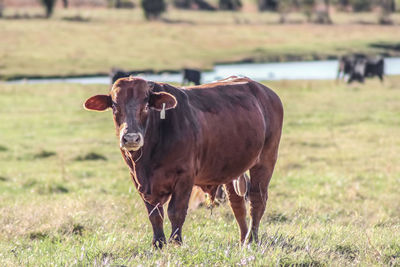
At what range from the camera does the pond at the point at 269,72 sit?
42969mm

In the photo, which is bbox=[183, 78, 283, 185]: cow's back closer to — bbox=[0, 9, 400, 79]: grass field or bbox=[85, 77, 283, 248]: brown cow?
bbox=[85, 77, 283, 248]: brown cow

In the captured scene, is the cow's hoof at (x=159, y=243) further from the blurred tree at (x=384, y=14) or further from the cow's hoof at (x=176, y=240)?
the blurred tree at (x=384, y=14)

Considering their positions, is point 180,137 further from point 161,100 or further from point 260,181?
point 260,181

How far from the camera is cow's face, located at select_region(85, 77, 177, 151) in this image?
5.68m

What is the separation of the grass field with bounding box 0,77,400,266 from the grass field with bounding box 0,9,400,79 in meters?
15.8

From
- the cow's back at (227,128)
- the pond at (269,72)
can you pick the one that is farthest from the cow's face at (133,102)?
the pond at (269,72)

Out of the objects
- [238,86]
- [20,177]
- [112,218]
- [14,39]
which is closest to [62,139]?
[20,177]

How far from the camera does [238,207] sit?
7.41m

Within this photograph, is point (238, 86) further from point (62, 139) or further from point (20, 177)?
point (62, 139)

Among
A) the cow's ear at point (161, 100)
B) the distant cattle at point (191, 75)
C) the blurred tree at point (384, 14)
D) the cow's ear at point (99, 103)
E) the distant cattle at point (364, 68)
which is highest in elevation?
the cow's ear at point (161, 100)

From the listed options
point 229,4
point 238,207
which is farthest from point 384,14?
point 238,207

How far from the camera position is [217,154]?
6.48 meters

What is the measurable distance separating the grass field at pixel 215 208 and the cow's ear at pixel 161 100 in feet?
3.82

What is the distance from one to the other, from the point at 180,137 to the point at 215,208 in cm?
348
